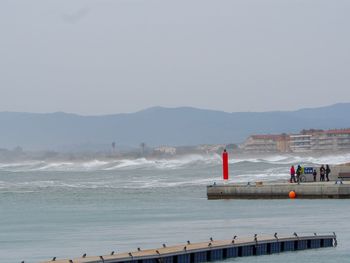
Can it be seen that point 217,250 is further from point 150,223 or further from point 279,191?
point 279,191

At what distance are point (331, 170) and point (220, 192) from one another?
8049 millimetres

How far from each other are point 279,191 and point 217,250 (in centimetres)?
2558

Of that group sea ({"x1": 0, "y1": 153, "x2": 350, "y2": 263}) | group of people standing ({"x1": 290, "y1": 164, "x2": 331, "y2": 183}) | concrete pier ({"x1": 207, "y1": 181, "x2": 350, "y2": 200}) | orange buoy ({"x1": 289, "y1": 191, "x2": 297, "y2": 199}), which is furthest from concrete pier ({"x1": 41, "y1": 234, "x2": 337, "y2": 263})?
group of people standing ({"x1": 290, "y1": 164, "x2": 331, "y2": 183})

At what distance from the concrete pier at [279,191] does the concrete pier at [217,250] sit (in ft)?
63.5

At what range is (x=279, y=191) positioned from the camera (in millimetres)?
60531

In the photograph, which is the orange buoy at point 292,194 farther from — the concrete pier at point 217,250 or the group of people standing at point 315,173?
the concrete pier at point 217,250

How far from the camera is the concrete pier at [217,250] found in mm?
32812

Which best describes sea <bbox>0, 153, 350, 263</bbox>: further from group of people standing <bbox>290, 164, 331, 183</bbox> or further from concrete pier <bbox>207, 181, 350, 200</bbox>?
group of people standing <bbox>290, 164, 331, 183</bbox>

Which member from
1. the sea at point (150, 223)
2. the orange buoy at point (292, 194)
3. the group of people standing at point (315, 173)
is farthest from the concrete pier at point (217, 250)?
the group of people standing at point (315, 173)

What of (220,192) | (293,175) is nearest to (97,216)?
(220,192)

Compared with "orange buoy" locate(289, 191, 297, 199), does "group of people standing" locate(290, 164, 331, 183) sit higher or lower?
higher

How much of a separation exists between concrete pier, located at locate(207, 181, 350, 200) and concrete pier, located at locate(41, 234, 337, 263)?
63.5 feet

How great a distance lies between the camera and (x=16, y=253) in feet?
127

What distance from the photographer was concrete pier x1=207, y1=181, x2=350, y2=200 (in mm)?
58625
